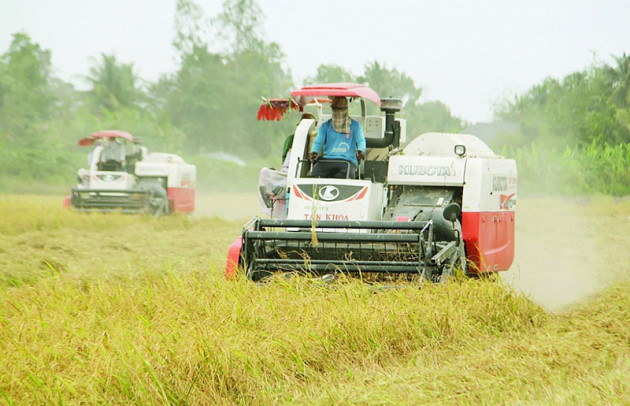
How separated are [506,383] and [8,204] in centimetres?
1700

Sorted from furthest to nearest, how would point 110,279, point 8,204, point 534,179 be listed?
point 534,179
point 8,204
point 110,279

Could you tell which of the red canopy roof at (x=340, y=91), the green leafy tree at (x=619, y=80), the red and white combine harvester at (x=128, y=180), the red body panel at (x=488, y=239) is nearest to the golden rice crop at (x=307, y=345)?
the red body panel at (x=488, y=239)

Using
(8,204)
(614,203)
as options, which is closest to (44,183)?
(8,204)

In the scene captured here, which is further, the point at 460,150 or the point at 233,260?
the point at 460,150

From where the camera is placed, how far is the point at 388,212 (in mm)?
8266

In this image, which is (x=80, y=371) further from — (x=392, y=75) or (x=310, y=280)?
(x=392, y=75)

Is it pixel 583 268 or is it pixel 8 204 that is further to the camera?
pixel 8 204

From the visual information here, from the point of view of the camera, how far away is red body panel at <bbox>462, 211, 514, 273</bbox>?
7969mm

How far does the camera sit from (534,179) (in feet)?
86.4

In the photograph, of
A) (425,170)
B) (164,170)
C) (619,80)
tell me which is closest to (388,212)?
(425,170)

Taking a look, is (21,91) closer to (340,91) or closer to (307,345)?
(340,91)

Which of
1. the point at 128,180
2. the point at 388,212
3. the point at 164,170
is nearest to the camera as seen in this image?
the point at 388,212

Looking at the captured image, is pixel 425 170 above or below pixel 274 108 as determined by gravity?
below

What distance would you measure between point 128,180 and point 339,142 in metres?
10.8
